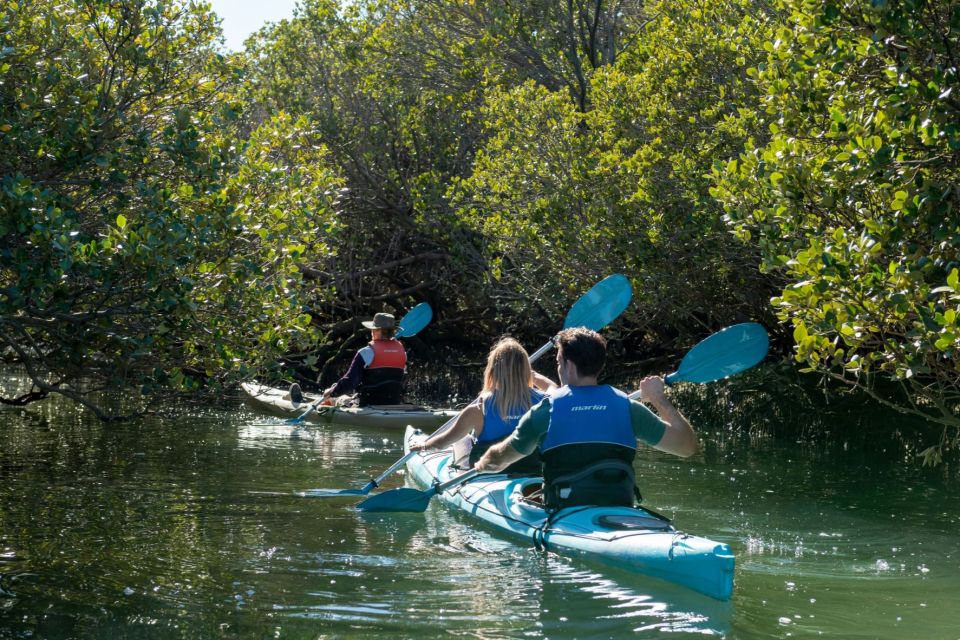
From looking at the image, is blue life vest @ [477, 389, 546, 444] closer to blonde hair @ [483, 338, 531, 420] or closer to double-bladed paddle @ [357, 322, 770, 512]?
blonde hair @ [483, 338, 531, 420]

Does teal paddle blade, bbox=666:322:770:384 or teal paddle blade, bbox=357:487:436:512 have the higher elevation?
teal paddle blade, bbox=666:322:770:384

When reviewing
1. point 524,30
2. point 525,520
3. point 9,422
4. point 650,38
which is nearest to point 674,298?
point 650,38

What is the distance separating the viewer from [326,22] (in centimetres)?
1964

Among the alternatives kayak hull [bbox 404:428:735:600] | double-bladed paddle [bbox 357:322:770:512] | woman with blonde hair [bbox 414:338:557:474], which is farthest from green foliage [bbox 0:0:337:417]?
double-bladed paddle [bbox 357:322:770:512]

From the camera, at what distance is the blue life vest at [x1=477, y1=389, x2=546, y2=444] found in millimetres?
7789

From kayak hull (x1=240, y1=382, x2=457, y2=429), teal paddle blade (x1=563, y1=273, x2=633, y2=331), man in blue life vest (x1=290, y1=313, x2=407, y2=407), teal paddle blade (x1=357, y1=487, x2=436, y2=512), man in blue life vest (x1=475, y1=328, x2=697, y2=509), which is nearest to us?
man in blue life vest (x1=475, y1=328, x2=697, y2=509)

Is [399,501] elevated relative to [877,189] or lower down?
lower down

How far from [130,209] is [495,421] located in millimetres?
3073

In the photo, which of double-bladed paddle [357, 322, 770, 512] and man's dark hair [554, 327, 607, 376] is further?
double-bladed paddle [357, 322, 770, 512]

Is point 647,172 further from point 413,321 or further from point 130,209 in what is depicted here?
point 130,209

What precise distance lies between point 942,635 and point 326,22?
16652 millimetres

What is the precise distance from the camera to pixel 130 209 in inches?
320

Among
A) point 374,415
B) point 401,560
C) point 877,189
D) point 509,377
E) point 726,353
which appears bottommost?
point 401,560

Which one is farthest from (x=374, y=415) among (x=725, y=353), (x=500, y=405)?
(x=725, y=353)
